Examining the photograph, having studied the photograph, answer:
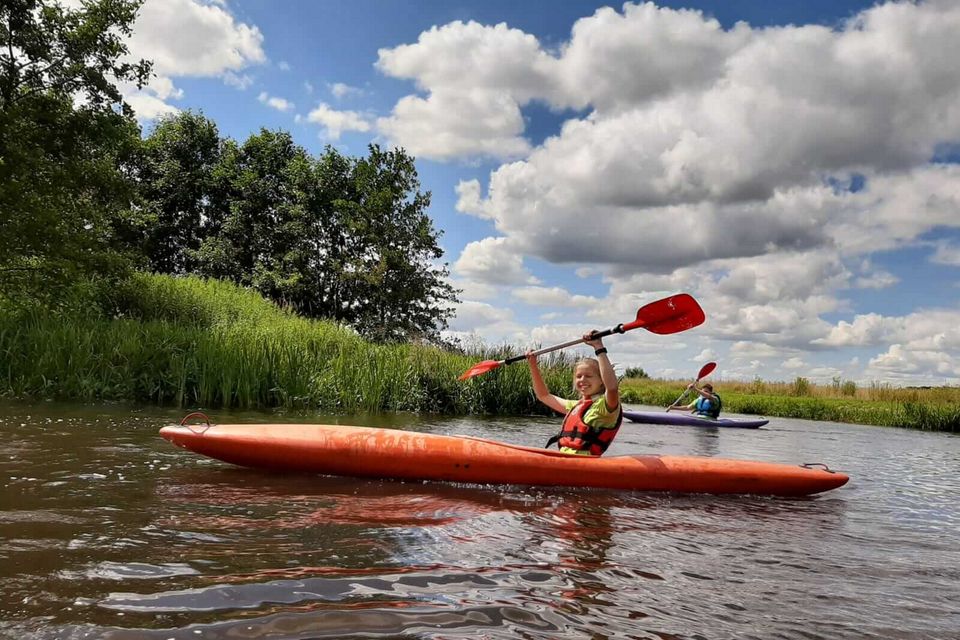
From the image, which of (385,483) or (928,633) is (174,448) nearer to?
(385,483)

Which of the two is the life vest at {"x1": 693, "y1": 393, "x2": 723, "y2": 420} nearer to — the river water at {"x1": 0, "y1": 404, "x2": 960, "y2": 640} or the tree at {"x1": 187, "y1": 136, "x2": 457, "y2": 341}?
the river water at {"x1": 0, "y1": 404, "x2": 960, "y2": 640}

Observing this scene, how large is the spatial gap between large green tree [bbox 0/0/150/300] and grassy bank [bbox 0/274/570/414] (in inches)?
67.1

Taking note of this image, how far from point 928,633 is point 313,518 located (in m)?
2.90

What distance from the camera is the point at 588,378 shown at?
536cm

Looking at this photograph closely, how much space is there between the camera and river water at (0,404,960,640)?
211cm

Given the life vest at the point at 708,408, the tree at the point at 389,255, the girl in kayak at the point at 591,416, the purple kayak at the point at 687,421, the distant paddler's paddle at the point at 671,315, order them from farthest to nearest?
the tree at the point at 389,255 < the life vest at the point at 708,408 < the purple kayak at the point at 687,421 < the distant paddler's paddle at the point at 671,315 < the girl in kayak at the point at 591,416

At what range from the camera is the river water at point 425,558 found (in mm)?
2111

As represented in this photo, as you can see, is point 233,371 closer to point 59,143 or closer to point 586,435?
point 586,435

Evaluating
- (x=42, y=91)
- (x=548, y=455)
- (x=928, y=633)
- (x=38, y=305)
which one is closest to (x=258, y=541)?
(x=548, y=455)

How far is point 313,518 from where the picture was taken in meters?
3.50

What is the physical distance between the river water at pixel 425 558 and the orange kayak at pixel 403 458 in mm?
118

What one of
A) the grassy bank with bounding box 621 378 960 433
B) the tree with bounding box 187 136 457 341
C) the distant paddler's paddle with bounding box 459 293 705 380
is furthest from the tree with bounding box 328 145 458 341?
the distant paddler's paddle with bounding box 459 293 705 380

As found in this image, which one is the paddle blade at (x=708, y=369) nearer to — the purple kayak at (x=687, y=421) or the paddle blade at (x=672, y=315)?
the purple kayak at (x=687, y=421)

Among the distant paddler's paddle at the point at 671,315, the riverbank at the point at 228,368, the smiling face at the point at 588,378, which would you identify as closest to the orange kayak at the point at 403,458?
the smiling face at the point at 588,378
